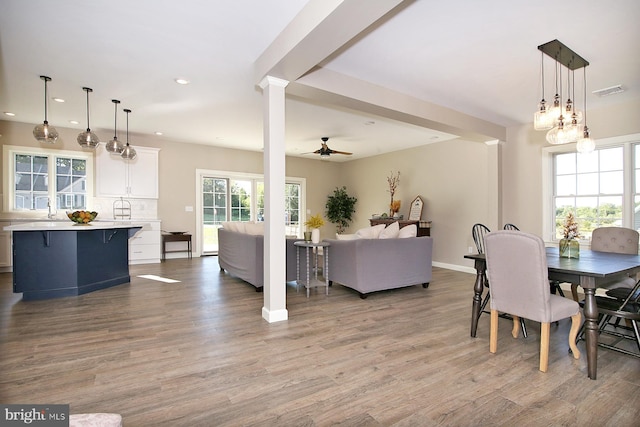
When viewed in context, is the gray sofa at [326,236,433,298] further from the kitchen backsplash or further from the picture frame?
the kitchen backsplash

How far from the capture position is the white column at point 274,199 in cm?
329

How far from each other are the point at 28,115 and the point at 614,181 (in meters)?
9.05

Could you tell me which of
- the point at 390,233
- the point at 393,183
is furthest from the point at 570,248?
the point at 393,183

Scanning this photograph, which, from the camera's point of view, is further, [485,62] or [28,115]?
[28,115]

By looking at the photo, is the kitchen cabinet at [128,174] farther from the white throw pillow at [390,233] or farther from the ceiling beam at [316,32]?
the white throw pillow at [390,233]

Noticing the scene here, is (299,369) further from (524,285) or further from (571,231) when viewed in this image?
(571,231)

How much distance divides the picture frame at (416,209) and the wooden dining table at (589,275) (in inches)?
168

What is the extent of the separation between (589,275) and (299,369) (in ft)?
6.88

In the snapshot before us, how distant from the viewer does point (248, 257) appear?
4.66 m

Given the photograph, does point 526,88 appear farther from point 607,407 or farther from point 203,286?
point 203,286

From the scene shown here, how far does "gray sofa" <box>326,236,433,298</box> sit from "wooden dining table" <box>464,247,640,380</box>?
1.53 m

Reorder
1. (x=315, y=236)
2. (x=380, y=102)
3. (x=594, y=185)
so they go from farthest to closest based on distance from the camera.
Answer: (x=594, y=185) → (x=315, y=236) → (x=380, y=102)

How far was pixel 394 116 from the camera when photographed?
4.31m

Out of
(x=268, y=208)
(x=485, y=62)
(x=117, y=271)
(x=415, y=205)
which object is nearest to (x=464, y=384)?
(x=268, y=208)
